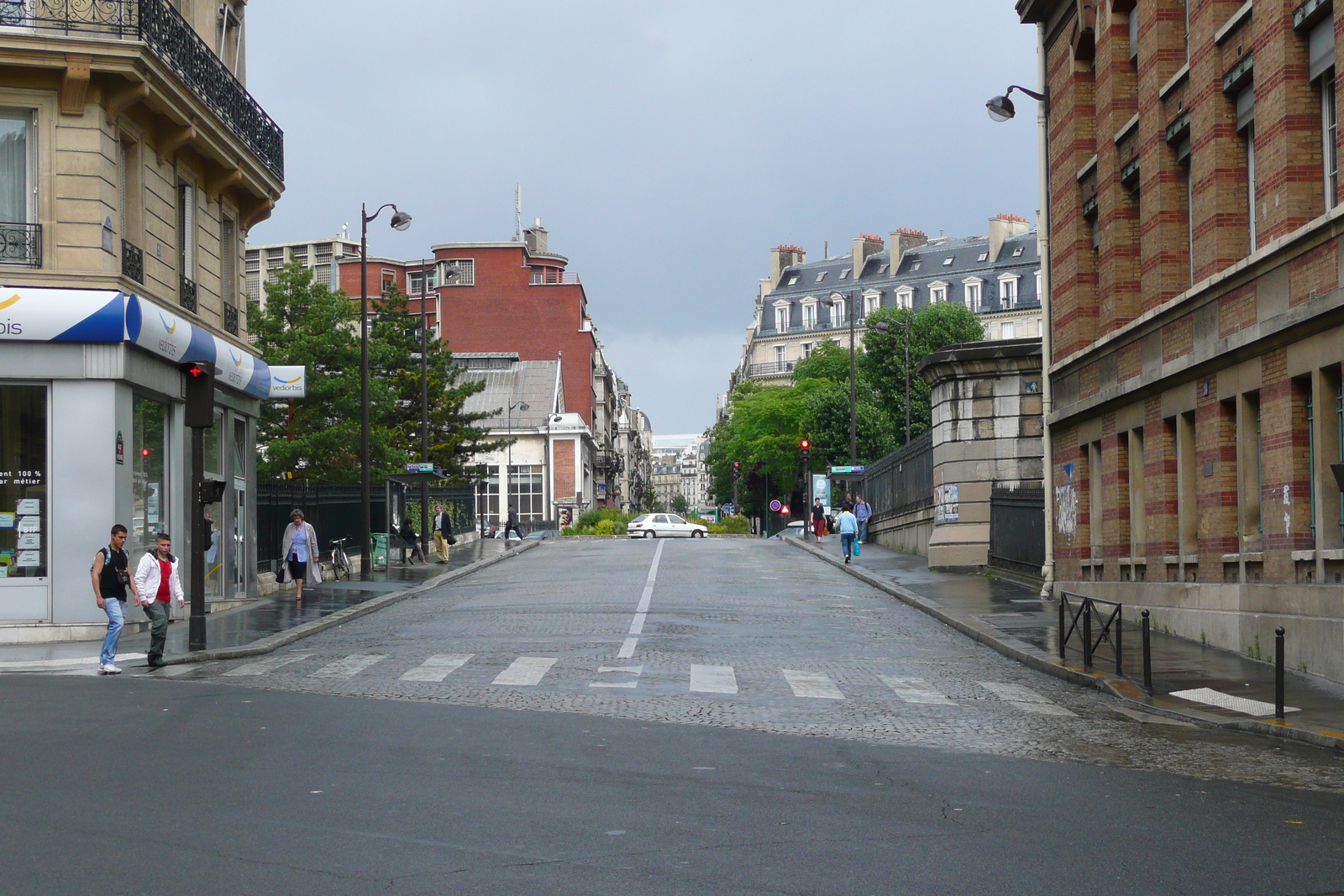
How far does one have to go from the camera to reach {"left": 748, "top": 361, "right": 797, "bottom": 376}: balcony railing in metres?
116

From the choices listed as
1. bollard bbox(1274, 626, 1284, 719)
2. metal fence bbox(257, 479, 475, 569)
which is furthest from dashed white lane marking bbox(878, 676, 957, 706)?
metal fence bbox(257, 479, 475, 569)

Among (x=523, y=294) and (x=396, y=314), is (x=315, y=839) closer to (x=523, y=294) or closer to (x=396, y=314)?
(x=396, y=314)

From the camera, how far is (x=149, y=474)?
22953mm

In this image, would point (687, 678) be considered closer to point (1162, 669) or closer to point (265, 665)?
point (265, 665)

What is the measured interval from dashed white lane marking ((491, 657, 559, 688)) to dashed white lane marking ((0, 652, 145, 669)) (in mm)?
4701

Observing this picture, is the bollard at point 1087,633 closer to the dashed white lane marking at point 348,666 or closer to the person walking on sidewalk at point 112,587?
the dashed white lane marking at point 348,666

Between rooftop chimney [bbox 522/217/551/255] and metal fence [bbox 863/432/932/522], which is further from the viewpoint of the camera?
rooftop chimney [bbox 522/217/551/255]

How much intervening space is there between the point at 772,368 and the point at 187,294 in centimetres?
9425

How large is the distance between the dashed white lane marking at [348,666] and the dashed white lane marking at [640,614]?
291 centimetres

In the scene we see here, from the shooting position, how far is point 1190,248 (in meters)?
20.8

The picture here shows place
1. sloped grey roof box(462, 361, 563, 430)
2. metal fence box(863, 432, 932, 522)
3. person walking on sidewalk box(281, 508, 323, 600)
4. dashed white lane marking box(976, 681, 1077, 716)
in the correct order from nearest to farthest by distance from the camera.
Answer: dashed white lane marking box(976, 681, 1077, 716) → person walking on sidewalk box(281, 508, 323, 600) → metal fence box(863, 432, 932, 522) → sloped grey roof box(462, 361, 563, 430)

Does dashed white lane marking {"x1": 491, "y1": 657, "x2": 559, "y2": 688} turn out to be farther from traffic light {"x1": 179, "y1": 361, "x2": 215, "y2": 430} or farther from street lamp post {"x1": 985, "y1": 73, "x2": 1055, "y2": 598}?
street lamp post {"x1": 985, "y1": 73, "x2": 1055, "y2": 598}

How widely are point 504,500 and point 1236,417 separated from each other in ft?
Answer: 274

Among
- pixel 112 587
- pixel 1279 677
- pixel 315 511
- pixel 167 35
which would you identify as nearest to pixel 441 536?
pixel 315 511
